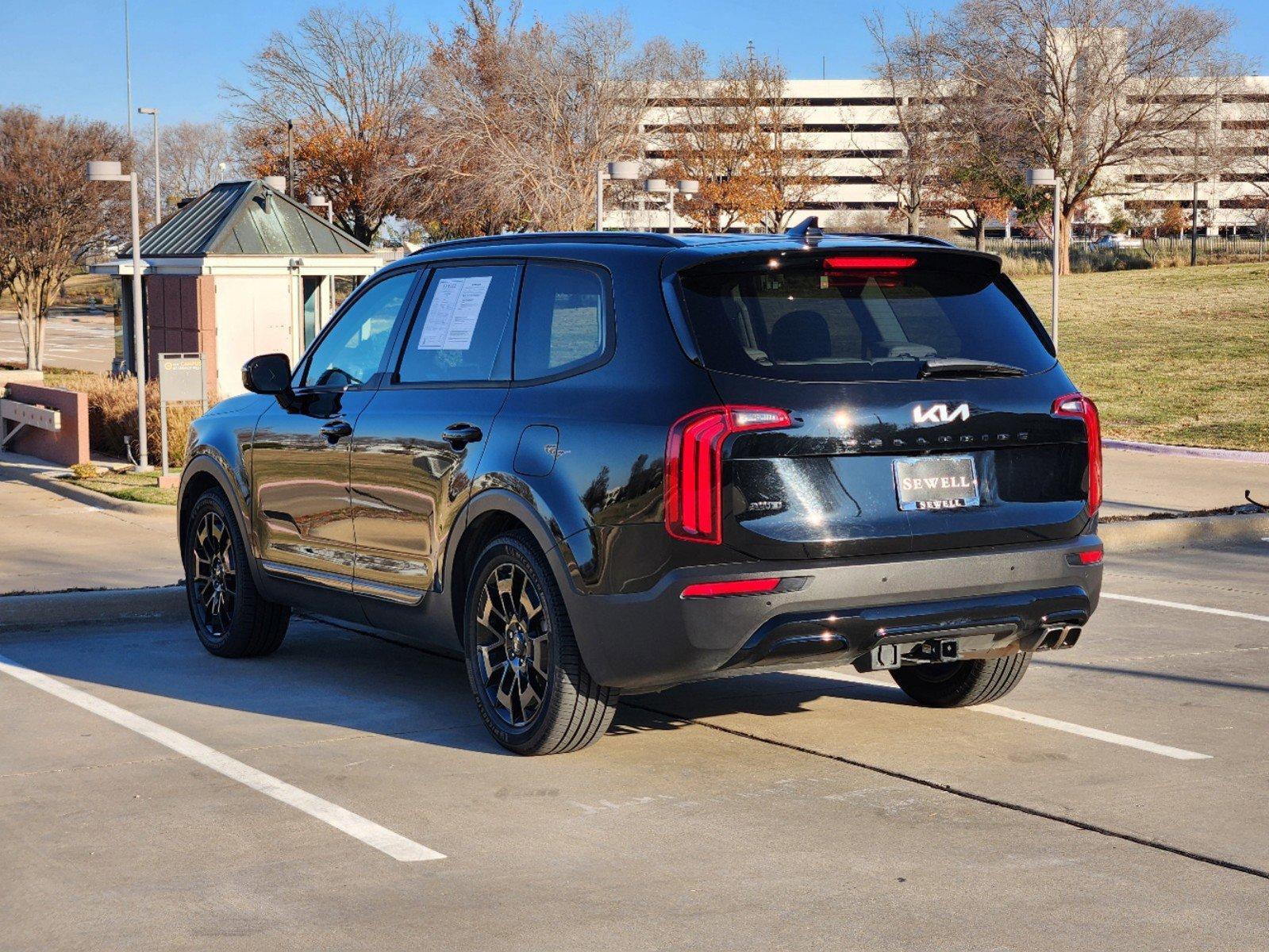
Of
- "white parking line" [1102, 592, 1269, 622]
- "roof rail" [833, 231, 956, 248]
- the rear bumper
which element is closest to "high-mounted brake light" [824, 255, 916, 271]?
"roof rail" [833, 231, 956, 248]

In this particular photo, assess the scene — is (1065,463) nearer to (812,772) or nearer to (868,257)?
(868,257)

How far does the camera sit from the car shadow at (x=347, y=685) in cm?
682

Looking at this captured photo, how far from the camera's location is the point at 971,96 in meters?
63.9

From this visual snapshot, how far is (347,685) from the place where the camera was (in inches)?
297

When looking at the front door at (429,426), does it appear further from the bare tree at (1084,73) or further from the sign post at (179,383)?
the bare tree at (1084,73)

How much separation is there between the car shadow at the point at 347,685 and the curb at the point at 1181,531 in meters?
4.62

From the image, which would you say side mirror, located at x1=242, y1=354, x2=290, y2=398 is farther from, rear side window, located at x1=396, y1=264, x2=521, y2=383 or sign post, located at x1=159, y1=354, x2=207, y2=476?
sign post, located at x1=159, y1=354, x2=207, y2=476

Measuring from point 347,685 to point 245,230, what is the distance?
904 inches

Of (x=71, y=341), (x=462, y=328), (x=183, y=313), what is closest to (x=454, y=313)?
(x=462, y=328)

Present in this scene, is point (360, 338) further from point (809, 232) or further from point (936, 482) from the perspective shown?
point (936, 482)

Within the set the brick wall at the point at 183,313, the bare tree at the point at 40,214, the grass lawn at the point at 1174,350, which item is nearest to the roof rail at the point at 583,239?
the grass lawn at the point at 1174,350

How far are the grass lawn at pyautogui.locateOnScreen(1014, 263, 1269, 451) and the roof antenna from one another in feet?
47.2

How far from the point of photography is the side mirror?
7.45m

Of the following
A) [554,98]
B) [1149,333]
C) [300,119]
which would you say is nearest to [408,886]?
[1149,333]
